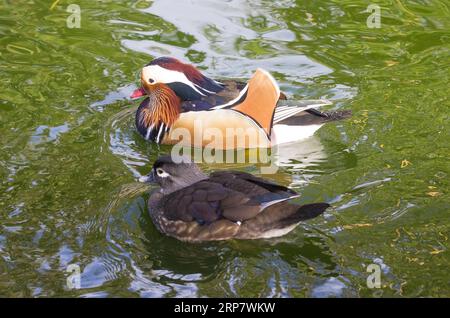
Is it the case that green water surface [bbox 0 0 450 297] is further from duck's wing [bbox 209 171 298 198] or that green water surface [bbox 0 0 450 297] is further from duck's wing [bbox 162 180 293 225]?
duck's wing [bbox 209 171 298 198]

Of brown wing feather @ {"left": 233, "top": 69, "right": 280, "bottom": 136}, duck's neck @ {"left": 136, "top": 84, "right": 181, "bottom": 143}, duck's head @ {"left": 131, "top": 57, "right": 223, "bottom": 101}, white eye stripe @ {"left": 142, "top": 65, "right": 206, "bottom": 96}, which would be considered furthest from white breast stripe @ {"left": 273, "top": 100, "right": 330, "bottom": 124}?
duck's neck @ {"left": 136, "top": 84, "right": 181, "bottom": 143}

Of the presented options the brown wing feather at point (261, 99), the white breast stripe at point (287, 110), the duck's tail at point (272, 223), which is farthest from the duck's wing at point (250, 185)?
the white breast stripe at point (287, 110)

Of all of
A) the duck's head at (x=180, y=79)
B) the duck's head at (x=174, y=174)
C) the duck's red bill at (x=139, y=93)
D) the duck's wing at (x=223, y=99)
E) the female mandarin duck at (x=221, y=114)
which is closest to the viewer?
the duck's head at (x=174, y=174)

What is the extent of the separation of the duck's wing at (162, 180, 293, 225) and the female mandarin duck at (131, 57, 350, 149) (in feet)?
5.43

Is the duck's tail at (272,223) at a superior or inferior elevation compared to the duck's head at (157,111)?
superior

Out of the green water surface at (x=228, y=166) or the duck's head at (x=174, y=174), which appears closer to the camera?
the green water surface at (x=228, y=166)

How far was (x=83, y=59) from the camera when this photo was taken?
9.91m

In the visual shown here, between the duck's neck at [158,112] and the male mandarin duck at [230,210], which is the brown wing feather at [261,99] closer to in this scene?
the duck's neck at [158,112]

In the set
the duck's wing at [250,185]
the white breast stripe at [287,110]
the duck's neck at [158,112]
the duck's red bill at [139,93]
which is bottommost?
the duck's neck at [158,112]

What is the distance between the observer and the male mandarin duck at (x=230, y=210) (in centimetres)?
654

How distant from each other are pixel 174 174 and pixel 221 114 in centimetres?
150

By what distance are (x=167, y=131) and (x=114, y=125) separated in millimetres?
548

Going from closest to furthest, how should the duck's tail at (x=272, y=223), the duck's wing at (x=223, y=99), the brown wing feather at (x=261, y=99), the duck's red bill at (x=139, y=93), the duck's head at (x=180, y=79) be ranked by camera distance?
the duck's tail at (x=272, y=223), the brown wing feather at (x=261, y=99), the duck's wing at (x=223, y=99), the duck's head at (x=180, y=79), the duck's red bill at (x=139, y=93)

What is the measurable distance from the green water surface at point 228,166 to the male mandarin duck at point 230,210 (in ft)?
0.37
